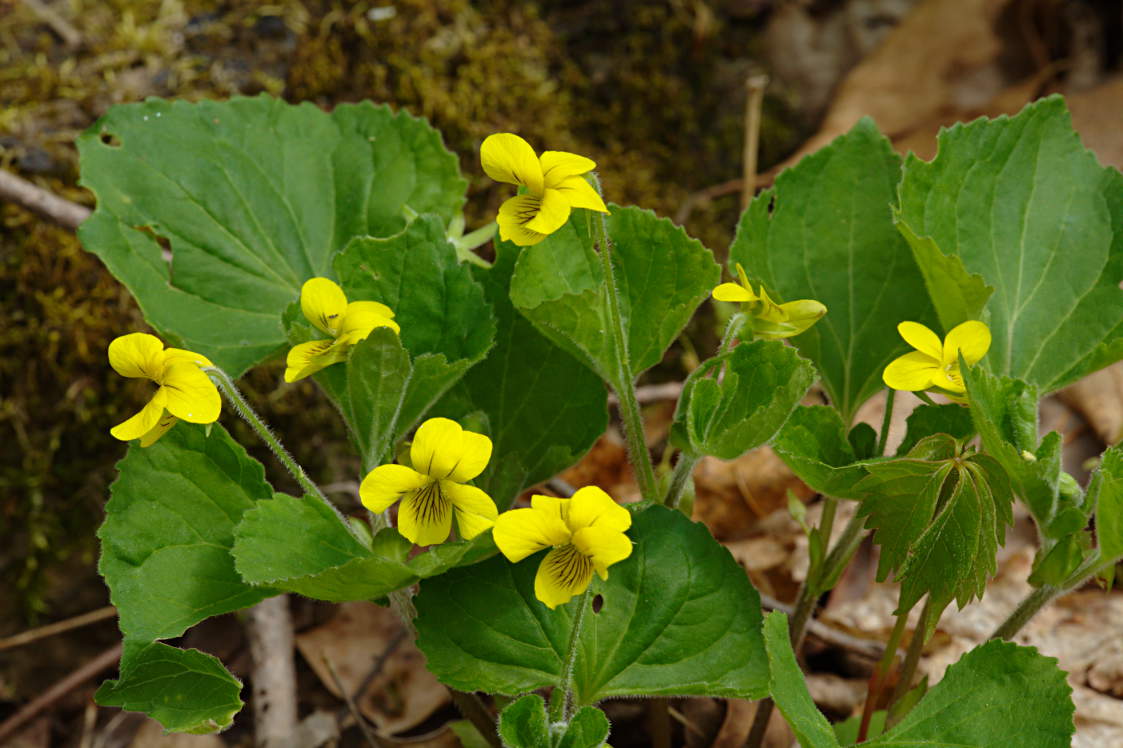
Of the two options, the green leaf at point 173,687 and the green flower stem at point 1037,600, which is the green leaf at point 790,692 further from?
the green leaf at point 173,687

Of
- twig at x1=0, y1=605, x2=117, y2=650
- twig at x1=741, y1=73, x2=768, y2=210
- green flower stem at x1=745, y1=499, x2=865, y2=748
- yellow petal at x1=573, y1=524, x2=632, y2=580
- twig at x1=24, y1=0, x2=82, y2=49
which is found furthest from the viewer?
twig at x1=741, y1=73, x2=768, y2=210

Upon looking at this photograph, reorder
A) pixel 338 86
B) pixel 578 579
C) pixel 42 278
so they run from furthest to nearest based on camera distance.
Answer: pixel 338 86, pixel 42 278, pixel 578 579

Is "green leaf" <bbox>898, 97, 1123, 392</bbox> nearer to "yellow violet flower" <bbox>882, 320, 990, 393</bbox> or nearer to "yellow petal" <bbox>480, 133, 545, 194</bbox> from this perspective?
"yellow violet flower" <bbox>882, 320, 990, 393</bbox>

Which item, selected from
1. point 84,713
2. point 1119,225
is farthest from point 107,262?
point 1119,225

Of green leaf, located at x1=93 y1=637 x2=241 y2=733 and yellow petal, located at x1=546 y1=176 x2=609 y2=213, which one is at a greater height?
yellow petal, located at x1=546 y1=176 x2=609 y2=213

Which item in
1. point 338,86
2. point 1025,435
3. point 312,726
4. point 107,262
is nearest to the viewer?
point 1025,435

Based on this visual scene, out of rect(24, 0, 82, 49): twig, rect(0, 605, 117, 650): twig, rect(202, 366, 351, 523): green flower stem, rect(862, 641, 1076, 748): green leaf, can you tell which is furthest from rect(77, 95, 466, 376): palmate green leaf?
rect(862, 641, 1076, 748): green leaf

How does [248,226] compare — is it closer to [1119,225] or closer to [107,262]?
[107,262]
